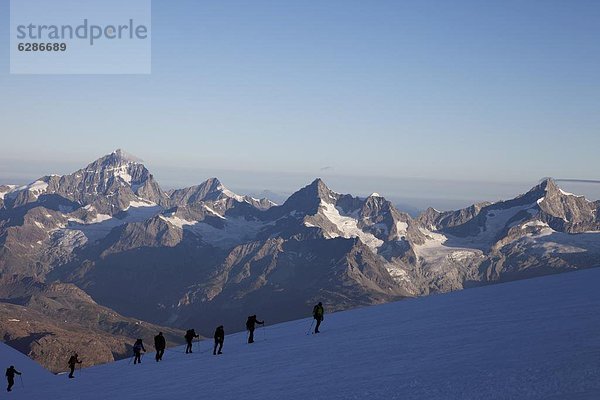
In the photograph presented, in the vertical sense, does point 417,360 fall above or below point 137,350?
above

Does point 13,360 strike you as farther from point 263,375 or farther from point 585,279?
point 585,279

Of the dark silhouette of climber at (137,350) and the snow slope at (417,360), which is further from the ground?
the snow slope at (417,360)

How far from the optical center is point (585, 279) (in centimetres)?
4691

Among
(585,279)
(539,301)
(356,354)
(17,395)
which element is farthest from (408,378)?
(17,395)

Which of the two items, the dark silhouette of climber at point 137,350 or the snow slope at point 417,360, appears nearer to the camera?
the snow slope at point 417,360

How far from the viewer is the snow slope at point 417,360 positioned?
21797mm

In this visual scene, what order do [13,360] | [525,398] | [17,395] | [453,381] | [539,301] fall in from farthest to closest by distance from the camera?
1. [13,360]
2. [17,395]
3. [539,301]
4. [453,381]
5. [525,398]

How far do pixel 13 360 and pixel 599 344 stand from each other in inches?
2402

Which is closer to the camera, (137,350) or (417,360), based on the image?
(417,360)

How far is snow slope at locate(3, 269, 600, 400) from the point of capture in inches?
858

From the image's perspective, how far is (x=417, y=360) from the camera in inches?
1070

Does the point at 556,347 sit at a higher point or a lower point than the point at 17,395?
higher

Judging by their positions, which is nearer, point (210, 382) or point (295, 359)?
point (210, 382)

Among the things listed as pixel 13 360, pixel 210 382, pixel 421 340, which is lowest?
pixel 13 360
